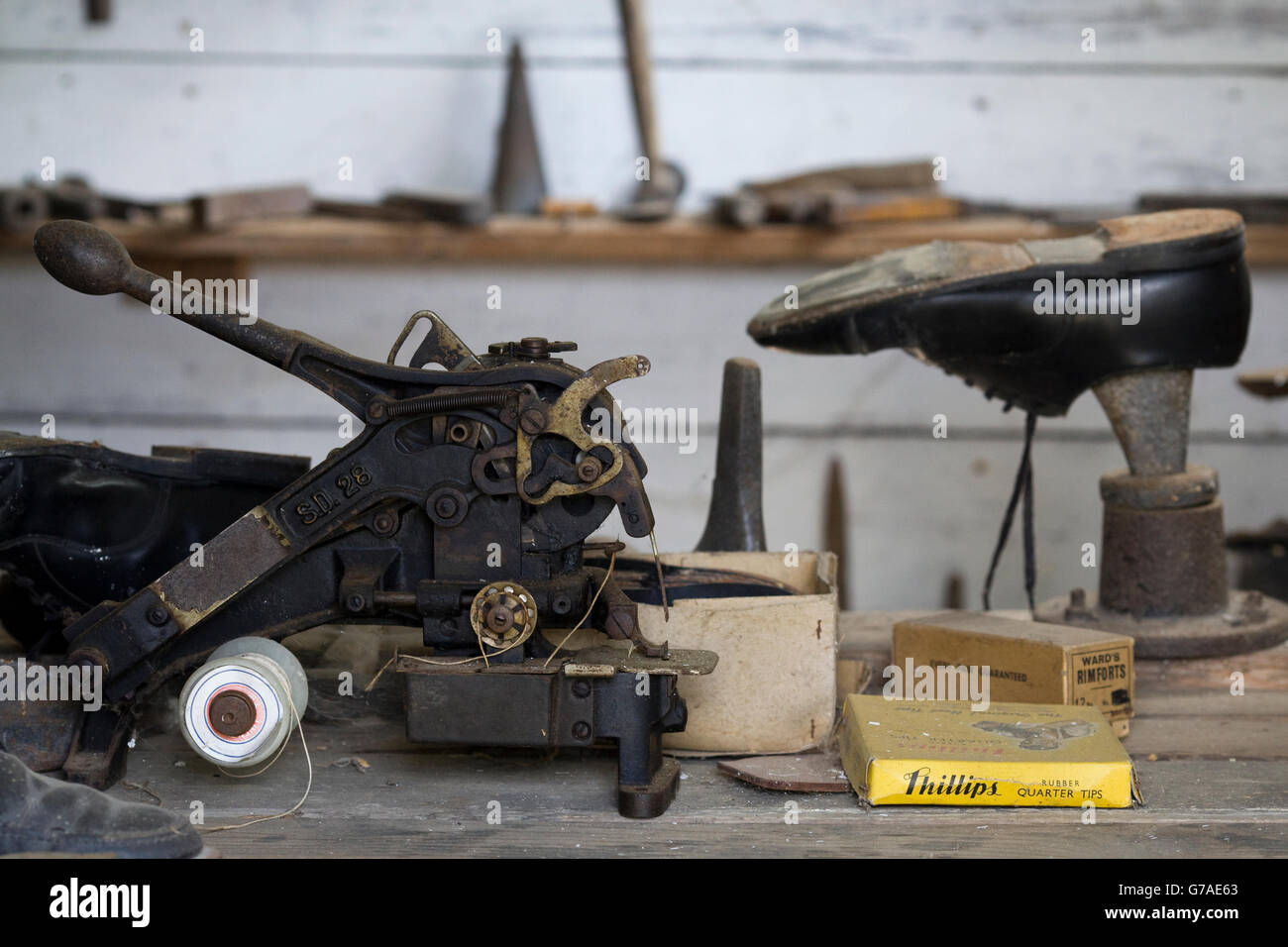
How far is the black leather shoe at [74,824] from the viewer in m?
0.82

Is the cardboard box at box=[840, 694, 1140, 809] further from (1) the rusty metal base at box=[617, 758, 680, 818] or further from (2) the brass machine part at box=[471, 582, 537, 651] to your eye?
(2) the brass machine part at box=[471, 582, 537, 651]

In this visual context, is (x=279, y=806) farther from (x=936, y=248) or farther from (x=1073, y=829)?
(x=936, y=248)

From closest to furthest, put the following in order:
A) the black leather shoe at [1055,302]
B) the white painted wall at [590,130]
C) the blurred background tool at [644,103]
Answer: the black leather shoe at [1055,302], the blurred background tool at [644,103], the white painted wall at [590,130]

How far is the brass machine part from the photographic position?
39.0 inches

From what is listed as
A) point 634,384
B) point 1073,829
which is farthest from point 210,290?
point 1073,829

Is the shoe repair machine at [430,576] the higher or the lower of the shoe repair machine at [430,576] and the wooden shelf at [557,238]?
the lower

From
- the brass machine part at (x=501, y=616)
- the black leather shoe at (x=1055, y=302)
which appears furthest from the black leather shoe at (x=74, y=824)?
the black leather shoe at (x=1055, y=302)

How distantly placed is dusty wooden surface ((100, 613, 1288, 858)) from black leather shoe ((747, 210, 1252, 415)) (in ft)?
1.36

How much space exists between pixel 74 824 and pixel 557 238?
4.44 ft

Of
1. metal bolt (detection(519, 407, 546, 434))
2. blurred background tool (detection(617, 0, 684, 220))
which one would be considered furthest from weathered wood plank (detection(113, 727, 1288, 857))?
blurred background tool (detection(617, 0, 684, 220))

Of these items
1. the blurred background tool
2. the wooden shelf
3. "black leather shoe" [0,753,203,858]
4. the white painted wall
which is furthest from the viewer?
the white painted wall

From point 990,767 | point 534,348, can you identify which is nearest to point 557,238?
point 534,348

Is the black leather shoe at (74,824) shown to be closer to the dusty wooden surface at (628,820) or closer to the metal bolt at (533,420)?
the dusty wooden surface at (628,820)

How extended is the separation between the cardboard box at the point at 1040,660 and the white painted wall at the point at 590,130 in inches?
48.6
